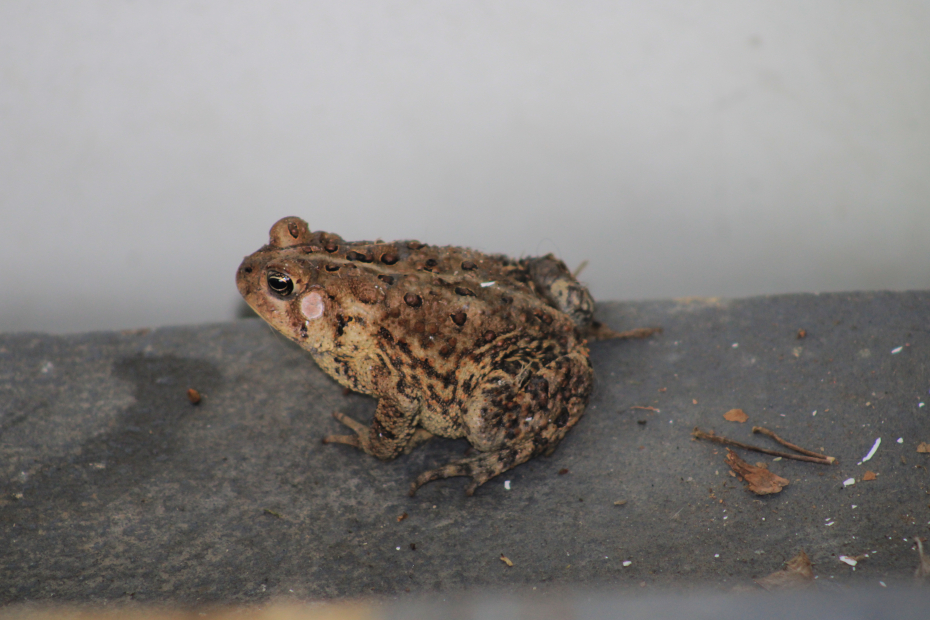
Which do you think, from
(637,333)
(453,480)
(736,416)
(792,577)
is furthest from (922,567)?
(453,480)

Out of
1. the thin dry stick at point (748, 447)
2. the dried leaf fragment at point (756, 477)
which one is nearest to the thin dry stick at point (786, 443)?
the thin dry stick at point (748, 447)

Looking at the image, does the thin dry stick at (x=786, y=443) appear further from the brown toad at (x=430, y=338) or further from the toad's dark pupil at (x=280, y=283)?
the toad's dark pupil at (x=280, y=283)

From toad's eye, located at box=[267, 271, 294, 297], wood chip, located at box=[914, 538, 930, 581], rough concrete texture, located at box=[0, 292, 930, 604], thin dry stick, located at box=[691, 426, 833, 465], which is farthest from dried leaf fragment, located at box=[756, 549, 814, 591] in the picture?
toad's eye, located at box=[267, 271, 294, 297]

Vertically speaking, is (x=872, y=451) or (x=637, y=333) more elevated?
(x=637, y=333)

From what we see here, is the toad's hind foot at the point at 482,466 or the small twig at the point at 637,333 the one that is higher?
the small twig at the point at 637,333

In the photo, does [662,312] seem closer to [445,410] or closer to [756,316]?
[756,316]

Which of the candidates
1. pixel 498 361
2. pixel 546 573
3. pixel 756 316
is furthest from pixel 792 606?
pixel 756 316

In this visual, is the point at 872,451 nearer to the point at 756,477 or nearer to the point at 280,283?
the point at 756,477
